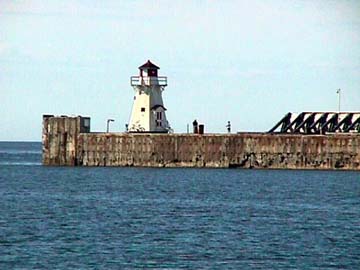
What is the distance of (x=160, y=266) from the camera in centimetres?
4225

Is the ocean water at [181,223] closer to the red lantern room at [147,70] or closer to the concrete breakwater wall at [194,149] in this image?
the concrete breakwater wall at [194,149]

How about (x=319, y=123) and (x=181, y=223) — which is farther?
→ (x=319, y=123)

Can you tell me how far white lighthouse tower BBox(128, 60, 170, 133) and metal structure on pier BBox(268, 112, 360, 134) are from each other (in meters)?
9.55

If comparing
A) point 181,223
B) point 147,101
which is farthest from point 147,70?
point 181,223

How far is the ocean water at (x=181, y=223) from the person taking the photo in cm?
4403

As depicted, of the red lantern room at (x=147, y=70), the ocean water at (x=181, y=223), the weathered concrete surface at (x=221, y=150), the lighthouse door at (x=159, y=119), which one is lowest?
the ocean water at (x=181, y=223)

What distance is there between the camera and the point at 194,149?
337 feet

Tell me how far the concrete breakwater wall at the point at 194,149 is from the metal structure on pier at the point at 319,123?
6.55 m

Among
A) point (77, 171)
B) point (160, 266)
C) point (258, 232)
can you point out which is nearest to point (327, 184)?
point (77, 171)

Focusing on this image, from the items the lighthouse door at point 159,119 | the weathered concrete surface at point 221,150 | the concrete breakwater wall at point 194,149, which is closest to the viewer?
the weathered concrete surface at point 221,150

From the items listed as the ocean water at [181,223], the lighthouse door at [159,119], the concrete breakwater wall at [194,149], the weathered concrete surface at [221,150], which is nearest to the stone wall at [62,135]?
the concrete breakwater wall at [194,149]

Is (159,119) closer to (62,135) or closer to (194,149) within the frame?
(194,149)

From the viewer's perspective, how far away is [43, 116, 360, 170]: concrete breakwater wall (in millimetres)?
98188

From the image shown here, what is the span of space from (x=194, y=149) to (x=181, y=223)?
46644 millimetres
